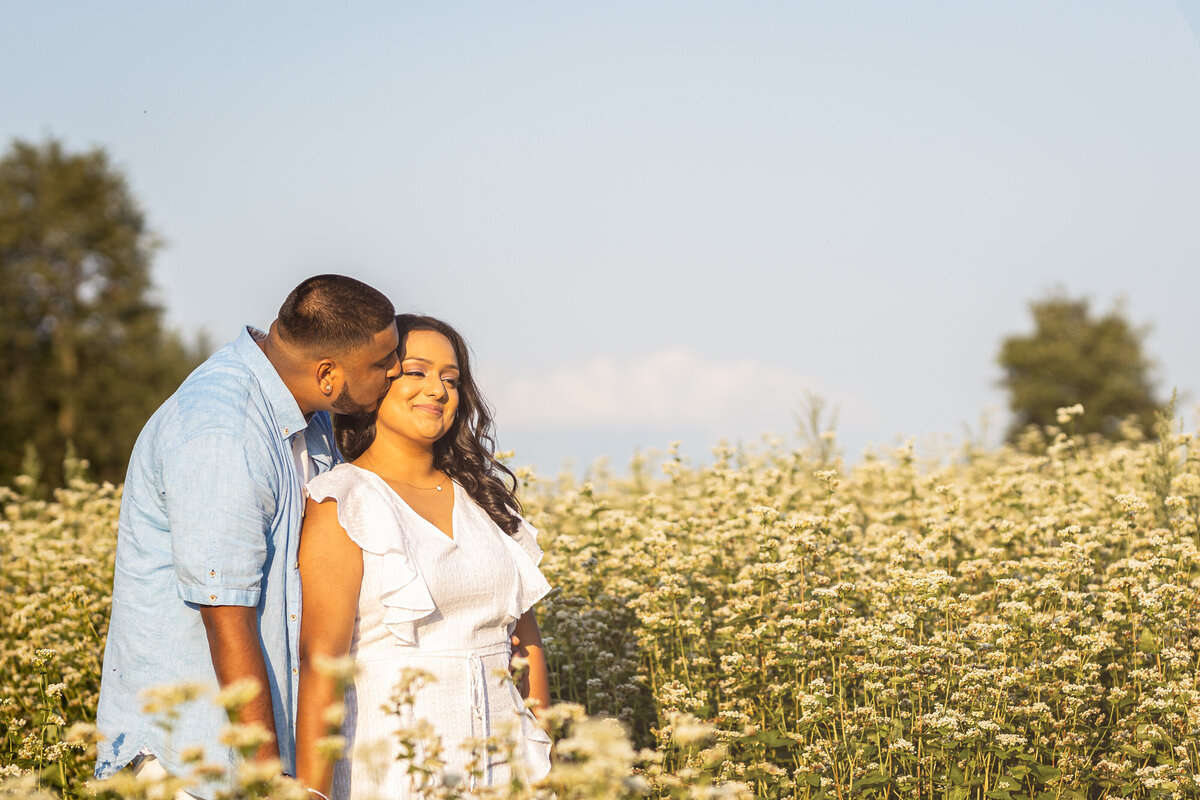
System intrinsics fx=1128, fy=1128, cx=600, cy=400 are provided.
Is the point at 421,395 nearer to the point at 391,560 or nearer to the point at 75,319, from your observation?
the point at 391,560

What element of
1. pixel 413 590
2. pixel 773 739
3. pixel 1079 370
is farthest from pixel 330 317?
pixel 1079 370

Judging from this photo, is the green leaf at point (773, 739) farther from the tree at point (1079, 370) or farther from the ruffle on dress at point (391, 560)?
the tree at point (1079, 370)

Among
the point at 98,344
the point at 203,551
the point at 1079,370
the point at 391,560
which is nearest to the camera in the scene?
the point at 203,551

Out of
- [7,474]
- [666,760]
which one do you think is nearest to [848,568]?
[666,760]

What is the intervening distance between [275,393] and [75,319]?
35684 mm

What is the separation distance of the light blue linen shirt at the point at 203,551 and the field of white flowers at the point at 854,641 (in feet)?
1.93

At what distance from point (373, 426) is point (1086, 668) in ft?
9.41

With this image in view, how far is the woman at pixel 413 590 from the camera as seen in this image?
10.6ft

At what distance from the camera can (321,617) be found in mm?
3211

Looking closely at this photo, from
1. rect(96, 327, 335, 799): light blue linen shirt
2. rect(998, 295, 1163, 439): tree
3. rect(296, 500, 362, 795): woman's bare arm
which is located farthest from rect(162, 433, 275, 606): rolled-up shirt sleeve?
rect(998, 295, 1163, 439): tree

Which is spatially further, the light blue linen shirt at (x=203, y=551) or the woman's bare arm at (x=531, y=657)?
the woman's bare arm at (x=531, y=657)

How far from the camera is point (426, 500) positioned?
3711 mm

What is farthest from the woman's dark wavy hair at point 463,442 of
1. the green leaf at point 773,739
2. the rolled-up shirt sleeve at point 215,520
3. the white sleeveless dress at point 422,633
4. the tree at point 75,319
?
the tree at point 75,319

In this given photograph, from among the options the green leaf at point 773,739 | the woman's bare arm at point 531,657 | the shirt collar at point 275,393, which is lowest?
the green leaf at point 773,739
